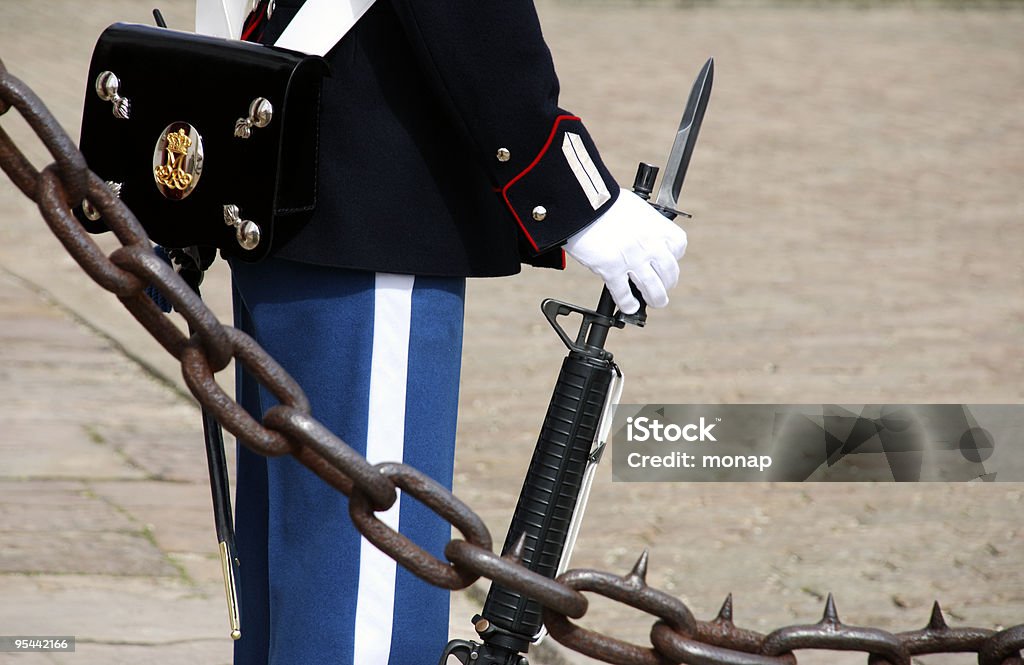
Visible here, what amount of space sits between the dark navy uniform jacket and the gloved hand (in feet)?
0.07

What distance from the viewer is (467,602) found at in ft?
10.9

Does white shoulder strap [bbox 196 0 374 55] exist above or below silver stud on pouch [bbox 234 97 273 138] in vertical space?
above

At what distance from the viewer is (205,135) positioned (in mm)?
1647

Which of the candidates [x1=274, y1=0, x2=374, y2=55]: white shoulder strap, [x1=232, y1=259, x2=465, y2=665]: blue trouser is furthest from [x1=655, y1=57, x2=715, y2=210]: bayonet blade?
[x1=274, y1=0, x2=374, y2=55]: white shoulder strap

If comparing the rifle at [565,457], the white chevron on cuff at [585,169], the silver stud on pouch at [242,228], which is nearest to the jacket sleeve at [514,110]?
the white chevron on cuff at [585,169]

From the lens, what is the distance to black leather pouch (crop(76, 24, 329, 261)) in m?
1.60

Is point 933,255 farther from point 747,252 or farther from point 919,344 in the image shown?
point 919,344

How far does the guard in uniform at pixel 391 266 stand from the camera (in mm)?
1611

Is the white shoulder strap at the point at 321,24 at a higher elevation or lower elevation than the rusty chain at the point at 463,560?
higher

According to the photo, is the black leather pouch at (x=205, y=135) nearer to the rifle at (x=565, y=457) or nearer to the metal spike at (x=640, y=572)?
the rifle at (x=565, y=457)

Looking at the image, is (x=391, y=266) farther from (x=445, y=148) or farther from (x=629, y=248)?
(x=629, y=248)

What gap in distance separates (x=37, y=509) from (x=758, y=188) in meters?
5.41

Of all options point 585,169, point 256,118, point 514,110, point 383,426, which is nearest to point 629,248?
point 585,169

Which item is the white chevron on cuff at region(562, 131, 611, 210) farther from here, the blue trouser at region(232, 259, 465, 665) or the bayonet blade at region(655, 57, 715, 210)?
the blue trouser at region(232, 259, 465, 665)
